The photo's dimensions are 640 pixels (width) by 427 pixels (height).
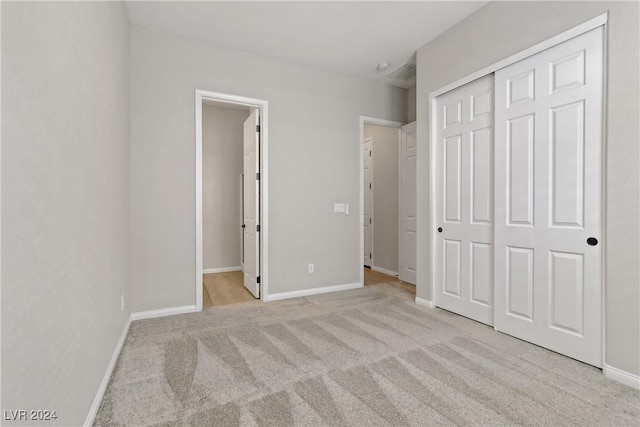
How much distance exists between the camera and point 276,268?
3.79 m

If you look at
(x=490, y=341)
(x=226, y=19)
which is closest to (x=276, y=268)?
(x=490, y=341)

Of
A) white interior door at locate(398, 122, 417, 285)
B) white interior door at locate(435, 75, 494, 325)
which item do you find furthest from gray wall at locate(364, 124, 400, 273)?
white interior door at locate(435, 75, 494, 325)

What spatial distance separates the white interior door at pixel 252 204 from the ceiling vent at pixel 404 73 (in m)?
1.94

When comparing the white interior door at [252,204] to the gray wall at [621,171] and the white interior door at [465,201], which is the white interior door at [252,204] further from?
the gray wall at [621,171]

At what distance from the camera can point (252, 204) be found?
12.9 ft

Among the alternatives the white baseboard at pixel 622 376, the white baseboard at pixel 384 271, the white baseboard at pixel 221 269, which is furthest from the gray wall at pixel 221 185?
the white baseboard at pixel 622 376

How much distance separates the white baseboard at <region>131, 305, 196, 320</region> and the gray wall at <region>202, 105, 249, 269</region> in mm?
2202

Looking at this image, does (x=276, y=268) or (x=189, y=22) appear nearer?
(x=189, y=22)

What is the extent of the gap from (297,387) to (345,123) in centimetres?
333

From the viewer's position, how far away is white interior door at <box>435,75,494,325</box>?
287 centimetres

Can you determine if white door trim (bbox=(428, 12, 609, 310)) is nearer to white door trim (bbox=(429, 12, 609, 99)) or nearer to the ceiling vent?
white door trim (bbox=(429, 12, 609, 99))

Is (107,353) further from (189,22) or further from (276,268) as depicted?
(189,22)

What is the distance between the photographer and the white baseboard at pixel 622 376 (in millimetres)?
1864

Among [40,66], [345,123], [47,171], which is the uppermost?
[345,123]
